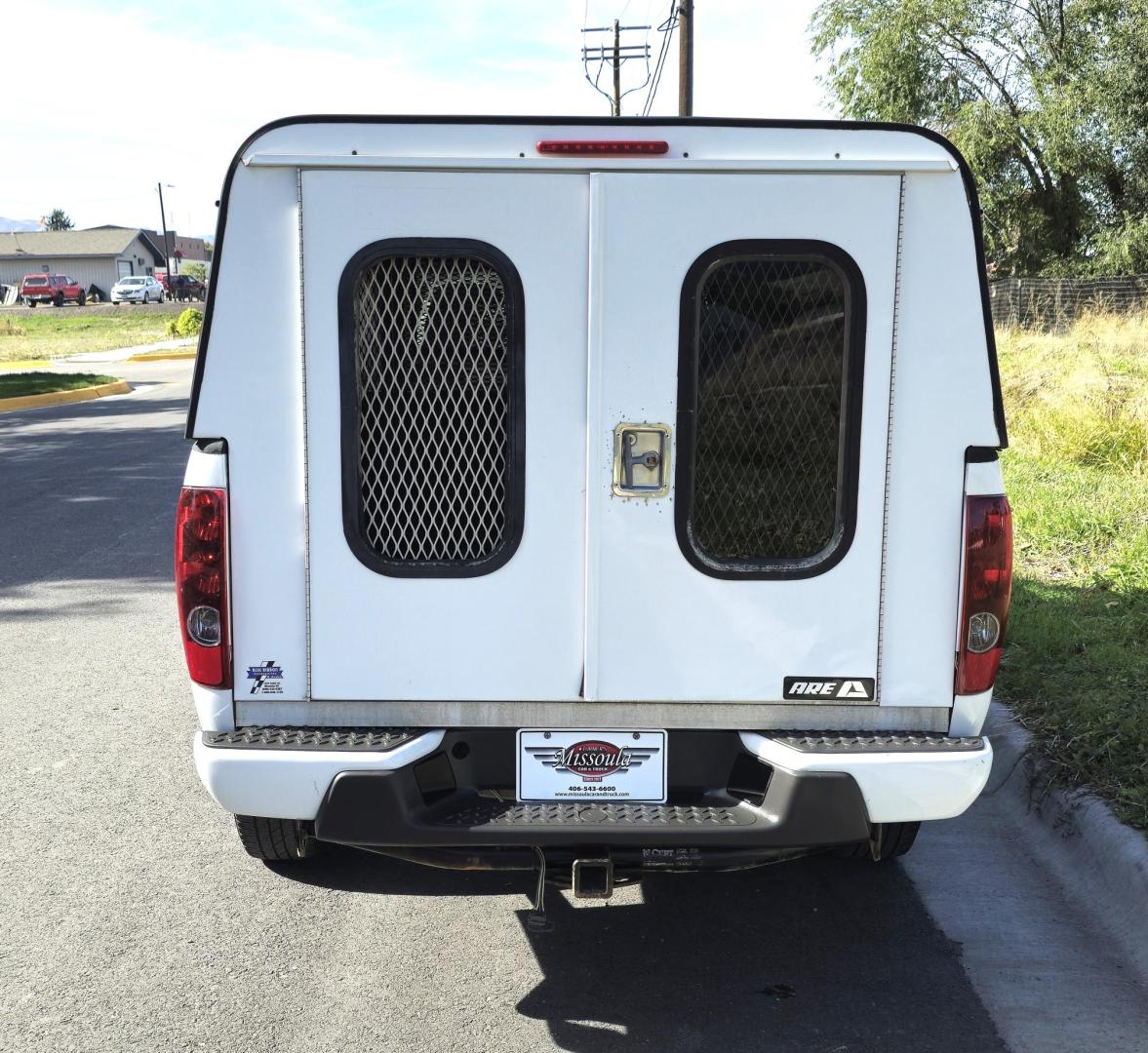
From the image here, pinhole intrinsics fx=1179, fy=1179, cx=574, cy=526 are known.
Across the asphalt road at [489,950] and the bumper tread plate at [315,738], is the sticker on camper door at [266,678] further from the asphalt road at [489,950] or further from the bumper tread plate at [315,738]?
the asphalt road at [489,950]

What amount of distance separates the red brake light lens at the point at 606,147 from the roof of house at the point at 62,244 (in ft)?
294

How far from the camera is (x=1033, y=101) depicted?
29.5 metres

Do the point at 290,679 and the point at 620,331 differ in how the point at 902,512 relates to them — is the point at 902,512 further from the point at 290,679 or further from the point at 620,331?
the point at 290,679

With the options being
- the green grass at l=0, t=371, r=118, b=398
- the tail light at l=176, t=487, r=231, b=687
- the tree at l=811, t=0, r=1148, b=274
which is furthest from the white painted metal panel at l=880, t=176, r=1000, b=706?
the tree at l=811, t=0, r=1148, b=274

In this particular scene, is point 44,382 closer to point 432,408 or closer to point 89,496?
point 89,496

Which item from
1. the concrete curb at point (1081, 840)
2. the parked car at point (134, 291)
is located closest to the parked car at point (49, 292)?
the parked car at point (134, 291)

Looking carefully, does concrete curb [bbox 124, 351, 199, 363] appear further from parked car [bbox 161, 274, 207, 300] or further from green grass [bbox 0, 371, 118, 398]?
parked car [bbox 161, 274, 207, 300]

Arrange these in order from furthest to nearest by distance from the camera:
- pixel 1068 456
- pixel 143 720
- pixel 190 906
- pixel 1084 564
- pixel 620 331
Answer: pixel 1068 456 → pixel 1084 564 → pixel 143 720 → pixel 190 906 → pixel 620 331

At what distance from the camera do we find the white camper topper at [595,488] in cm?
299

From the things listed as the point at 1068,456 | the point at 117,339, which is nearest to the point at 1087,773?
the point at 1068,456

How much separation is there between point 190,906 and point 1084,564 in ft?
18.1

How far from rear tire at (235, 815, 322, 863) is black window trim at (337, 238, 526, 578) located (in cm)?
96

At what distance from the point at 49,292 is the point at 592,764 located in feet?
219

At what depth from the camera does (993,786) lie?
4723 millimetres
